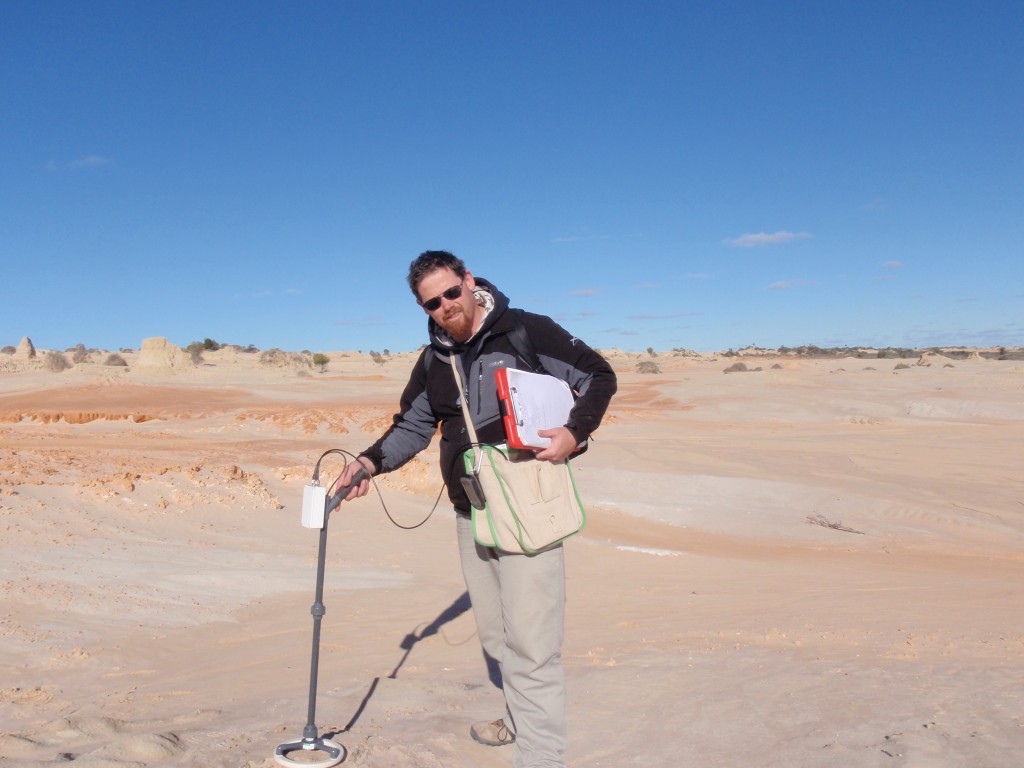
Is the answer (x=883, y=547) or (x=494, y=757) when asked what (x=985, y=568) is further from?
(x=494, y=757)

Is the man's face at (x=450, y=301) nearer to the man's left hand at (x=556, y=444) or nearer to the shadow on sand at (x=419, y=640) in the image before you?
the man's left hand at (x=556, y=444)

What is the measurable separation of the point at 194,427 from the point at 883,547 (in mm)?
15792

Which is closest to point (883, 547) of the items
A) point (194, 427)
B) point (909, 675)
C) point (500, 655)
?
point (909, 675)

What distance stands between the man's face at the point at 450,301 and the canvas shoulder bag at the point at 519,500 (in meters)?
0.52

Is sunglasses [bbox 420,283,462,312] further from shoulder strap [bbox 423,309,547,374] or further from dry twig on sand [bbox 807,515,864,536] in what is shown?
dry twig on sand [bbox 807,515,864,536]

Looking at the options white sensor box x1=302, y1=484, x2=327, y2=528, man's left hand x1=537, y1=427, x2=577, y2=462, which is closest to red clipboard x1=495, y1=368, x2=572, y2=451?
man's left hand x1=537, y1=427, x2=577, y2=462

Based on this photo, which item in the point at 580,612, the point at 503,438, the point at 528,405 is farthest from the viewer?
the point at 580,612

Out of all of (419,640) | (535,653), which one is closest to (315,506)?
(535,653)

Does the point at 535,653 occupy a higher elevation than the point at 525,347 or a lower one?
lower

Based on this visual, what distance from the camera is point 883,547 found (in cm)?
1013

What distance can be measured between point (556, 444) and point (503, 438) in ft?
0.89

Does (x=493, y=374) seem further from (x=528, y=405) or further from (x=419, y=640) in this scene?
(x=419, y=640)

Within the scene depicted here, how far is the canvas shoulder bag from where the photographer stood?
326 cm

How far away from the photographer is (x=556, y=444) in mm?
3252
